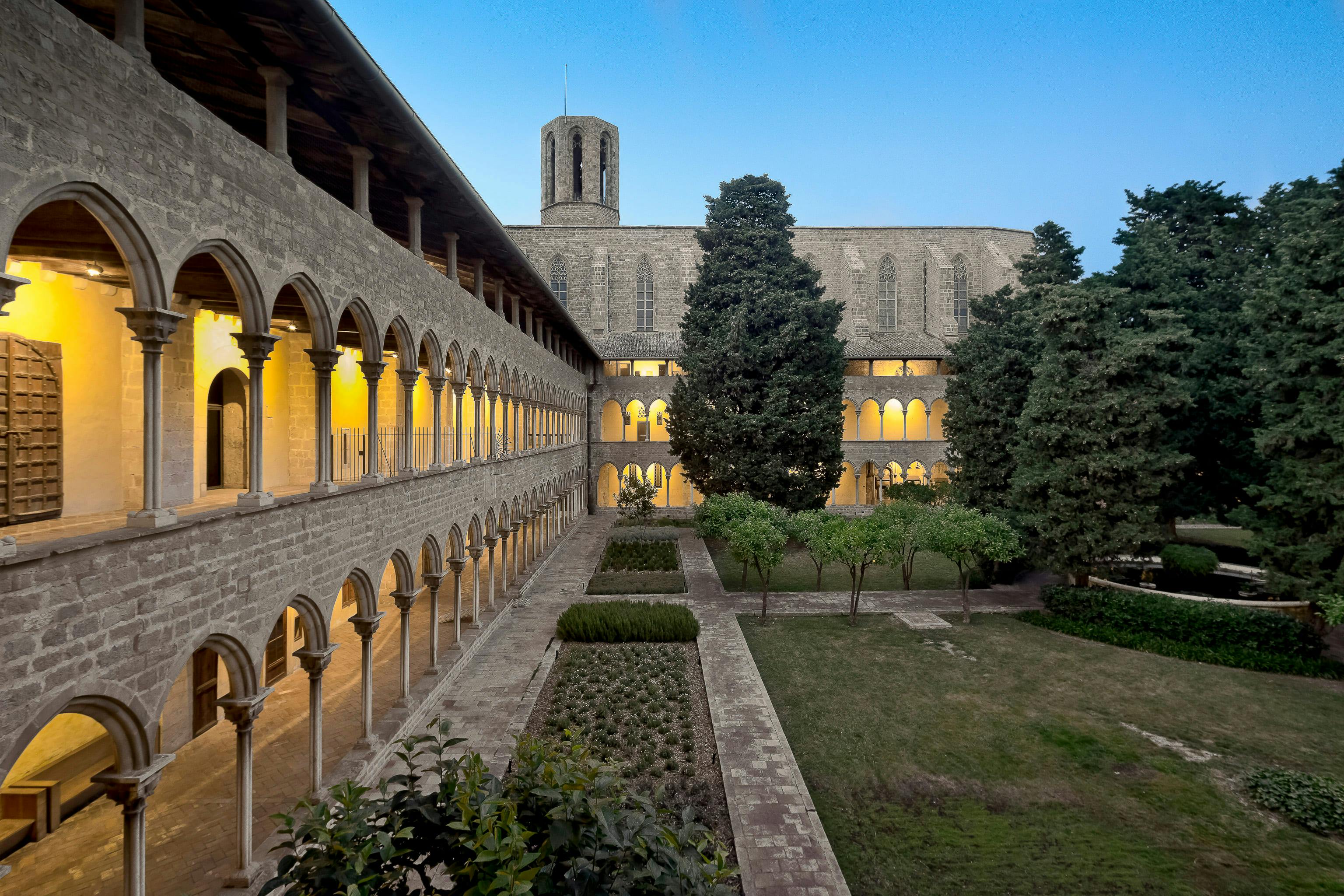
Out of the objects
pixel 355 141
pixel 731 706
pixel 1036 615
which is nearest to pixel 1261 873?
pixel 731 706

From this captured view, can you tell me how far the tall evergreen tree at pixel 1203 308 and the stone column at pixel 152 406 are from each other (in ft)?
58.7

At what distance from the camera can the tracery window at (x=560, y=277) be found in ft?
132

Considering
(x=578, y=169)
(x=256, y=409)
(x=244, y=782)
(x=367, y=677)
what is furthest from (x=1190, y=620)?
(x=578, y=169)

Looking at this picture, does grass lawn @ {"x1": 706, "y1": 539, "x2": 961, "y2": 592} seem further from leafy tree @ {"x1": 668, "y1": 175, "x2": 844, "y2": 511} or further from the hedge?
the hedge

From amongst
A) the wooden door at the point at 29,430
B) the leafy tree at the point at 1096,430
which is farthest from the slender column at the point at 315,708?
the leafy tree at the point at 1096,430

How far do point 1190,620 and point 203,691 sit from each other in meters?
18.1

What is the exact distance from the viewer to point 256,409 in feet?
20.8

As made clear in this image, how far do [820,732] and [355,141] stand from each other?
10.5 m

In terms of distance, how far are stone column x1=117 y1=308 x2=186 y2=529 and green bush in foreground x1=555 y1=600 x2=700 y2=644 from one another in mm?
9614

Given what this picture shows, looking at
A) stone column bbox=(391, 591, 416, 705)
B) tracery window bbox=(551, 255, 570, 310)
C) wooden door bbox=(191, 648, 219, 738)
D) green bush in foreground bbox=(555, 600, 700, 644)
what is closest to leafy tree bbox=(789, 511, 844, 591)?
green bush in foreground bbox=(555, 600, 700, 644)

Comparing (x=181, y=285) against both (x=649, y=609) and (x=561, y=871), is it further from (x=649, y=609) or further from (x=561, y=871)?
(x=649, y=609)

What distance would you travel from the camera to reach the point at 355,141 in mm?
8602

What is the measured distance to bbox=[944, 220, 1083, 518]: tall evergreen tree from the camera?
18234 mm

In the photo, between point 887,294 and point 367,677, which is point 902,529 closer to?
point 367,677
